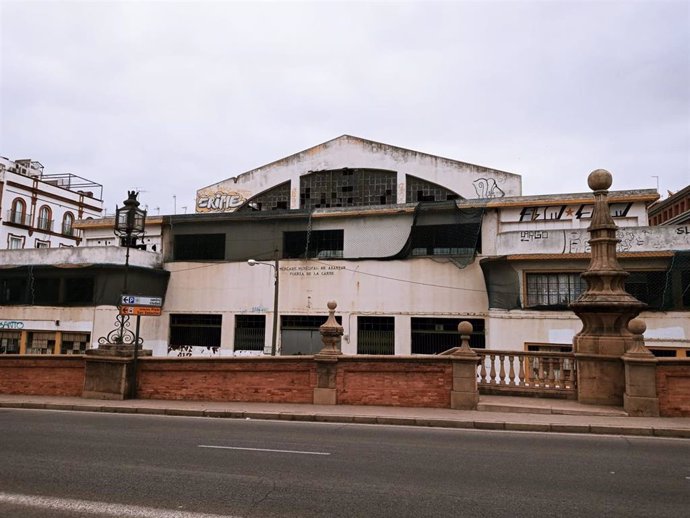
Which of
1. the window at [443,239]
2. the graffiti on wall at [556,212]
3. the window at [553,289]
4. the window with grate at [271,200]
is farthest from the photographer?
the window with grate at [271,200]

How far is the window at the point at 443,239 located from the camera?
25750 millimetres

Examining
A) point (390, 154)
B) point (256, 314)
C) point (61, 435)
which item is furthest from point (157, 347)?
point (61, 435)

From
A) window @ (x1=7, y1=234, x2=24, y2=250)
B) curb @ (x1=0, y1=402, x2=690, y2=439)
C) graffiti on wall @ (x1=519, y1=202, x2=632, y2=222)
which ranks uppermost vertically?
window @ (x1=7, y1=234, x2=24, y2=250)

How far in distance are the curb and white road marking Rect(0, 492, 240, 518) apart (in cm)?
698

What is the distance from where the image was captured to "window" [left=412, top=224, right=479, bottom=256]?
2575 cm

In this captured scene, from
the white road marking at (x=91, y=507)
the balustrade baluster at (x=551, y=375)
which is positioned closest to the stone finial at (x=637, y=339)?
the balustrade baluster at (x=551, y=375)

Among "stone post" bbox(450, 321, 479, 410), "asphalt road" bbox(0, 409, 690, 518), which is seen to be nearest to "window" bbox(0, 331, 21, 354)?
"asphalt road" bbox(0, 409, 690, 518)

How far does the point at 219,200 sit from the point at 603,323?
1019 inches

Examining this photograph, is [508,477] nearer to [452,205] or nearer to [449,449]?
[449,449]

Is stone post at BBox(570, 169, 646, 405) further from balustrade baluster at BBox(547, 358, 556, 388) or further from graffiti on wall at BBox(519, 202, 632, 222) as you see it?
graffiti on wall at BBox(519, 202, 632, 222)

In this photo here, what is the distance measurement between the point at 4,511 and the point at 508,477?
18.1ft

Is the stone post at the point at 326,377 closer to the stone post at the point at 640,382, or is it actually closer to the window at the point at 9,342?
the stone post at the point at 640,382

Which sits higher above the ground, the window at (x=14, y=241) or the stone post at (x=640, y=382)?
→ the window at (x=14, y=241)

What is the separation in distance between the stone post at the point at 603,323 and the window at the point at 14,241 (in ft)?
146
